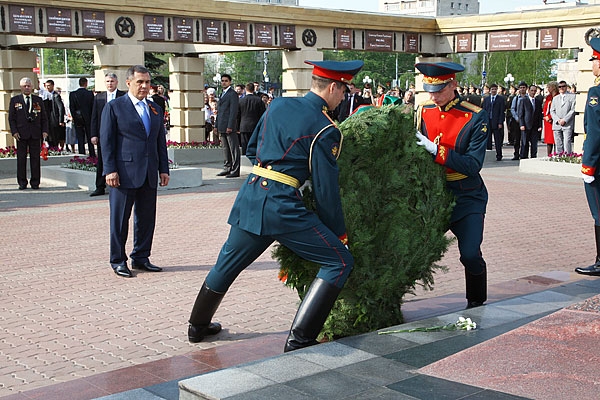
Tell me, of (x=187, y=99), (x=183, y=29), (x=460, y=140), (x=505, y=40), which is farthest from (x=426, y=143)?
(x=187, y=99)

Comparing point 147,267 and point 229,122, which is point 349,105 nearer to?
point 229,122

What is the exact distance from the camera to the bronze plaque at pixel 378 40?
68.8 feet

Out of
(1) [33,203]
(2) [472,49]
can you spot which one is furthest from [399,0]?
(1) [33,203]

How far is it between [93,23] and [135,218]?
9.17m

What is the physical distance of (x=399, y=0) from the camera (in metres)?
161

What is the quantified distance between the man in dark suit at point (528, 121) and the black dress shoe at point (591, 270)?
44.7ft

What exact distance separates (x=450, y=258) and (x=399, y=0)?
159 meters

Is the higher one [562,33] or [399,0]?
[399,0]

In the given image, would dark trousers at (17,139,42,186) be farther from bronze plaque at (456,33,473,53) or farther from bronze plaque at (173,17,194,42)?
bronze plaque at (456,33,473,53)

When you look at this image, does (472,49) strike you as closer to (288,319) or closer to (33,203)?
(33,203)

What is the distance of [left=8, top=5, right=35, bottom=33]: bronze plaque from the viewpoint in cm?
1486

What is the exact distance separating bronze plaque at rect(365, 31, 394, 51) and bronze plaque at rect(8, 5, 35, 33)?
29.5ft

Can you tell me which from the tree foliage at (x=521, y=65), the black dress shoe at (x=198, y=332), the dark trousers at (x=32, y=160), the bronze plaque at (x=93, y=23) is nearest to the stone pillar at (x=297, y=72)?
the bronze plaque at (x=93, y=23)

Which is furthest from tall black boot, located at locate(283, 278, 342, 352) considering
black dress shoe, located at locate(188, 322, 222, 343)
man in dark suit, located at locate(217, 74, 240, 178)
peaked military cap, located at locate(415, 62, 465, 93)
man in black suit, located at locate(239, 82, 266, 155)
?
man in black suit, located at locate(239, 82, 266, 155)
